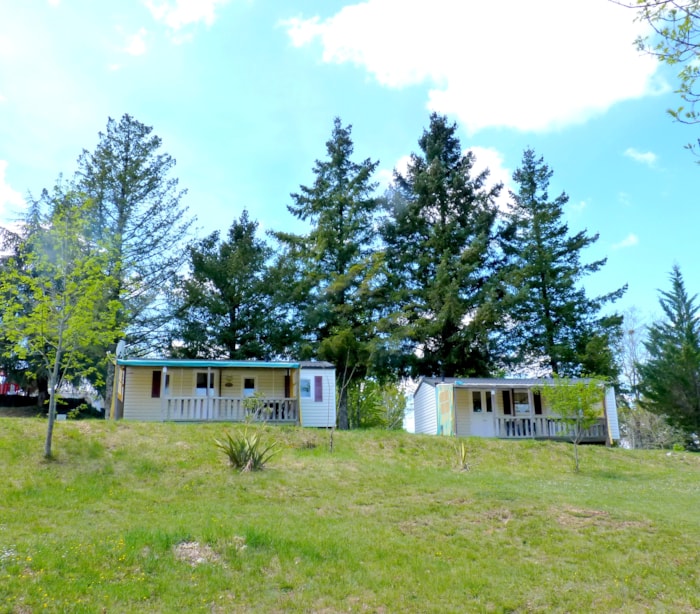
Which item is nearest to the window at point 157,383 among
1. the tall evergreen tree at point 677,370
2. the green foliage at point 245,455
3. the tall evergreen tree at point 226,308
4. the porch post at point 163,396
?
the porch post at point 163,396

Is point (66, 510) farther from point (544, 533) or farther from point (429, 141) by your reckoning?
→ point (429, 141)

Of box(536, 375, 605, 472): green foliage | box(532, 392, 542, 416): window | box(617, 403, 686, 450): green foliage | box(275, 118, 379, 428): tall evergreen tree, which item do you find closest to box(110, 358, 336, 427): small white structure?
box(275, 118, 379, 428): tall evergreen tree

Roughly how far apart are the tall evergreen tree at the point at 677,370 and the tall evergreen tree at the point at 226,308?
2009 centimetres

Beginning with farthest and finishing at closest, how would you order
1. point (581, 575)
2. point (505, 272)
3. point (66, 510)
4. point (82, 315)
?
point (505, 272) → point (82, 315) → point (66, 510) → point (581, 575)

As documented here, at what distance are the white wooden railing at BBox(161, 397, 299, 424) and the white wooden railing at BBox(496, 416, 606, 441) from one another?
8821 mm

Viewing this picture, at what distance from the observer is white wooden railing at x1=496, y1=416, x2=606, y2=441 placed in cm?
2295

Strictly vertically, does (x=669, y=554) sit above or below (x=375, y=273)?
below

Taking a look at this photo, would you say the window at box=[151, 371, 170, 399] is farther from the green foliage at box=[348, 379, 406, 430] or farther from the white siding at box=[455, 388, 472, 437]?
the green foliage at box=[348, 379, 406, 430]

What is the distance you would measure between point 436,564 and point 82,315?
10014 mm

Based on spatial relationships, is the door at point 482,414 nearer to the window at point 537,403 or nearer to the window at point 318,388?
the window at point 537,403

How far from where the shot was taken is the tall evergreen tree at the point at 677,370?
28.9 m

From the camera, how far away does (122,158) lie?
1109 inches

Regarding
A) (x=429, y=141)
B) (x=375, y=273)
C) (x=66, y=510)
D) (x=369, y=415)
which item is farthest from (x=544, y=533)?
(x=369, y=415)

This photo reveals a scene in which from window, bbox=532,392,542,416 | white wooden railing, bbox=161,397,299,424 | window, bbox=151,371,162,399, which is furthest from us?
window, bbox=532,392,542,416
